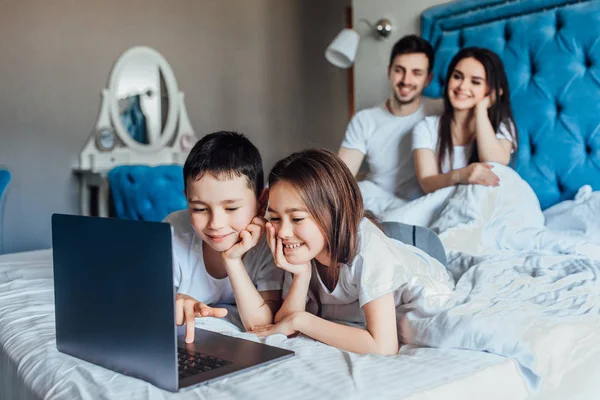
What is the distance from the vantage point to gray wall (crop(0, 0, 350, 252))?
10.9 feet

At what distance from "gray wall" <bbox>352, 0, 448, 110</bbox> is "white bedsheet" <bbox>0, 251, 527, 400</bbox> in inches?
79.7

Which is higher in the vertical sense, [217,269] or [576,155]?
[576,155]

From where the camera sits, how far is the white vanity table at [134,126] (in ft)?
11.5

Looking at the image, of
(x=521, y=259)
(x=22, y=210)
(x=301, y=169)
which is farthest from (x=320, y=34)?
(x=301, y=169)

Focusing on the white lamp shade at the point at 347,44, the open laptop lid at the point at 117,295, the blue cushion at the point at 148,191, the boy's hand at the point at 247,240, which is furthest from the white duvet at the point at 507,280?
the blue cushion at the point at 148,191

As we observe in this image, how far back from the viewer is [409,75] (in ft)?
7.63

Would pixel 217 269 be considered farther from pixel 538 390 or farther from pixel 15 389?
pixel 538 390

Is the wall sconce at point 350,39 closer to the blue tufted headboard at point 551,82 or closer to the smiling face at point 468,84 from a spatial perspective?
the blue tufted headboard at point 551,82

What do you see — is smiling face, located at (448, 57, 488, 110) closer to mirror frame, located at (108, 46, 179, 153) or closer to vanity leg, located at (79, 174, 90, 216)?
mirror frame, located at (108, 46, 179, 153)

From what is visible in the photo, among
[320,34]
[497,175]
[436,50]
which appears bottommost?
[497,175]

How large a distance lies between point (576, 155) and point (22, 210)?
280 centimetres

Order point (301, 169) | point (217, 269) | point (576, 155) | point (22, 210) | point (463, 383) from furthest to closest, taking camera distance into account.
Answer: point (22, 210) → point (576, 155) → point (217, 269) → point (301, 169) → point (463, 383)

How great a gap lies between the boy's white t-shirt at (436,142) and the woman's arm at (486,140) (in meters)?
0.07

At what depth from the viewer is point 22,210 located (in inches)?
133
